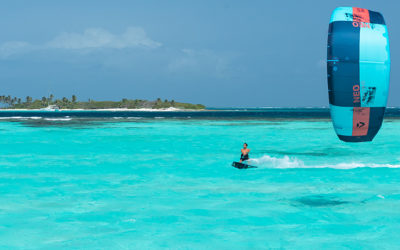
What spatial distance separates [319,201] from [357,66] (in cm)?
622

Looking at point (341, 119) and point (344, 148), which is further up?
point (341, 119)

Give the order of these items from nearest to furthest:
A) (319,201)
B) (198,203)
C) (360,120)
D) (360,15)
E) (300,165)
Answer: (198,203) < (319,201) < (360,15) < (360,120) < (300,165)

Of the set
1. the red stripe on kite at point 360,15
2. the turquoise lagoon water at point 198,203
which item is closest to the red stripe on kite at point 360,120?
the turquoise lagoon water at point 198,203

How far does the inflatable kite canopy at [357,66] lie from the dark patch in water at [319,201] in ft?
14.9

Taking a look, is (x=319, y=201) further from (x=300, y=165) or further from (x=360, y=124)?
(x=300, y=165)

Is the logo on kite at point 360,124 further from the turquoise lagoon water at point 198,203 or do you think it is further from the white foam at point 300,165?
the white foam at point 300,165

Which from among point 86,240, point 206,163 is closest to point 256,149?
point 206,163

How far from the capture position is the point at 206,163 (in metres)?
28.3

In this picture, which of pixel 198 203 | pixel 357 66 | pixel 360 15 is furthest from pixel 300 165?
pixel 198 203

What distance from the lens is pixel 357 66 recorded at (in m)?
19.0

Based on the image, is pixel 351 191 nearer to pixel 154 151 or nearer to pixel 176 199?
pixel 176 199

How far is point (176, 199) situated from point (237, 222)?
4.01 m

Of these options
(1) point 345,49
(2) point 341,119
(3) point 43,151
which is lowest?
(3) point 43,151

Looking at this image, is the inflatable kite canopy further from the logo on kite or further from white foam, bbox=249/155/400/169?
white foam, bbox=249/155/400/169
